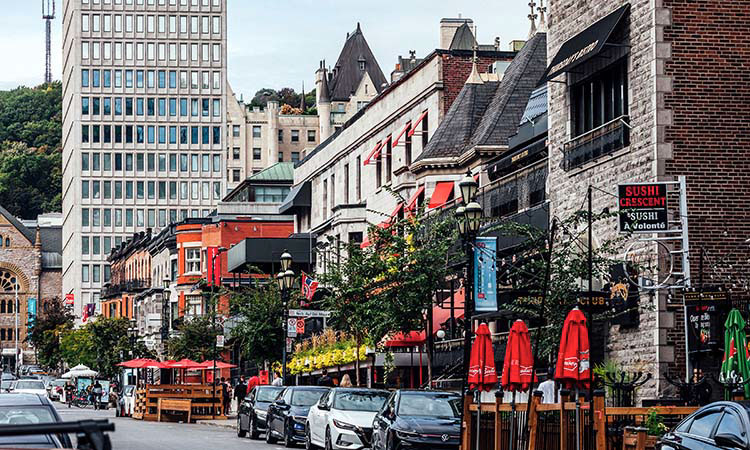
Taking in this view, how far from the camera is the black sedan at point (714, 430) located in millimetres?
13891

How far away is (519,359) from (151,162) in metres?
136

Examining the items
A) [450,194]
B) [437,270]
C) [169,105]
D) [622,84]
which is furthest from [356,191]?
[169,105]

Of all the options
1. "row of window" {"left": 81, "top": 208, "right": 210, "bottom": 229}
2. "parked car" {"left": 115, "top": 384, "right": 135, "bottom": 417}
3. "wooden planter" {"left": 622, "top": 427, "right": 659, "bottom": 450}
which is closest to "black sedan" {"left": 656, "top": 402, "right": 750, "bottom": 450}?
"wooden planter" {"left": 622, "top": 427, "right": 659, "bottom": 450}

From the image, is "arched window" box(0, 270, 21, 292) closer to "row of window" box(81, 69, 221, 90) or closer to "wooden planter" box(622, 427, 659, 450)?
"row of window" box(81, 69, 221, 90)

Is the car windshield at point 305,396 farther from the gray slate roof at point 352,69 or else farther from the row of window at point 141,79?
the gray slate roof at point 352,69

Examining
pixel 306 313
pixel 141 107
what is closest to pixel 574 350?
pixel 306 313

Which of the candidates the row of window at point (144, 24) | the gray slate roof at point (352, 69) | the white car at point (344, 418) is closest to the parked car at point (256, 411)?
the white car at point (344, 418)

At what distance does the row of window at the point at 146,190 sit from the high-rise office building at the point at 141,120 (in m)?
0.11

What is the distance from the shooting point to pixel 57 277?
186 m

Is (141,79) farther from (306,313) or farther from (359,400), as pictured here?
(359,400)

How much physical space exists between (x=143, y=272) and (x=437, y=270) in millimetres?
82656

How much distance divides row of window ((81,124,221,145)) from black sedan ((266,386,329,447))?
122500 mm

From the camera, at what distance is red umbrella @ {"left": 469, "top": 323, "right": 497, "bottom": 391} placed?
23.7m

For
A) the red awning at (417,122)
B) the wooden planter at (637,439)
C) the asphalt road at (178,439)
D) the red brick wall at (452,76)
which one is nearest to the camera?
the wooden planter at (637,439)
